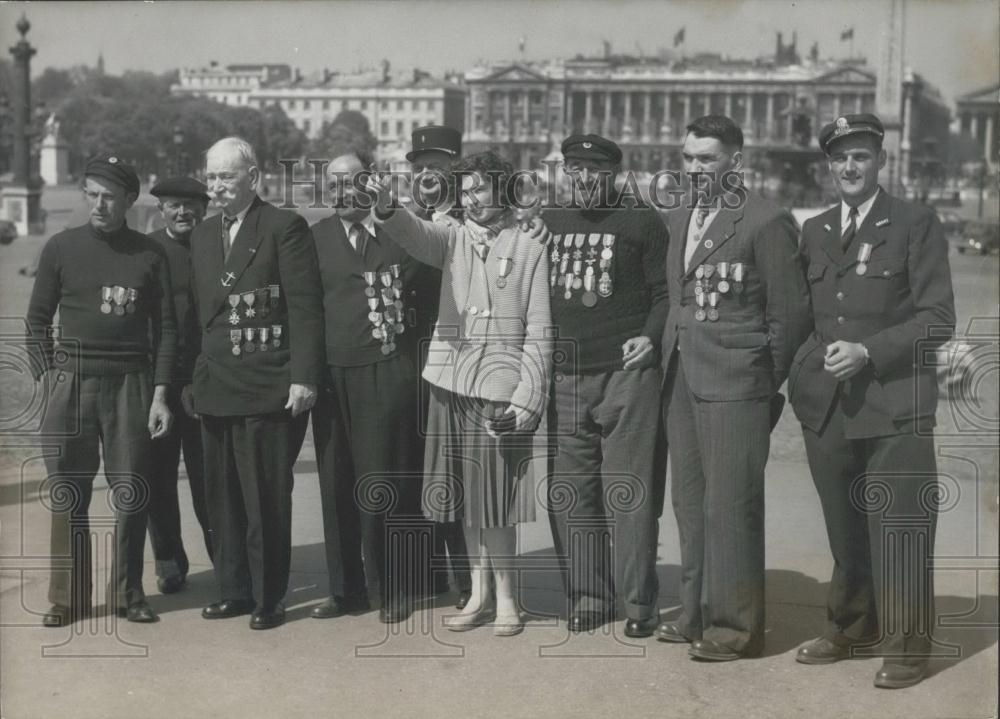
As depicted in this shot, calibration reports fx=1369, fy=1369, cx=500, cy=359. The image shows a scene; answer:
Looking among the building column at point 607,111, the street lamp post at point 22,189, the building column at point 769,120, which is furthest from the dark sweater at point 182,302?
the building column at point 769,120

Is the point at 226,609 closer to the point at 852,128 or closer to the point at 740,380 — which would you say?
the point at 740,380

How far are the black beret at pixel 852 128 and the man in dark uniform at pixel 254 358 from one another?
6.70ft

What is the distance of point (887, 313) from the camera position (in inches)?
189

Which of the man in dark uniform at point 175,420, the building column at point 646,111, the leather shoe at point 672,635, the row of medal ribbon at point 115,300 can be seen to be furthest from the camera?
the building column at point 646,111

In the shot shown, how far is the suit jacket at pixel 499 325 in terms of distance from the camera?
5309mm

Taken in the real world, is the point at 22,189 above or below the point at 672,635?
above

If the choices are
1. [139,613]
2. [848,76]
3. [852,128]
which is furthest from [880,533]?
[848,76]

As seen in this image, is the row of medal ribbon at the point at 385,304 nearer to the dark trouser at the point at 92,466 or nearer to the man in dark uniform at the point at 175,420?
the man in dark uniform at the point at 175,420

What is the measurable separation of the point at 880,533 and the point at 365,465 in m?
2.04

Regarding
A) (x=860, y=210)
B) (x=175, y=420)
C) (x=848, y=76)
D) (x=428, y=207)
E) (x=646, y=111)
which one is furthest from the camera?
(x=646, y=111)

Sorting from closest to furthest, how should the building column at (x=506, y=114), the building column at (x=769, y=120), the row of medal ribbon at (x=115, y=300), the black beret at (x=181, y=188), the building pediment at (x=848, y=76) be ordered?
the row of medal ribbon at (x=115, y=300)
the black beret at (x=181, y=188)
the building column at (x=506, y=114)
the building pediment at (x=848, y=76)
the building column at (x=769, y=120)

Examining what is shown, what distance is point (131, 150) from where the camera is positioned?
44469mm

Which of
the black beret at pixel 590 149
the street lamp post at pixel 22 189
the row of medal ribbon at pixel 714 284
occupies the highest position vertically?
the street lamp post at pixel 22 189

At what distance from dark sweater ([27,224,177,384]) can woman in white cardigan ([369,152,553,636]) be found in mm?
1153
